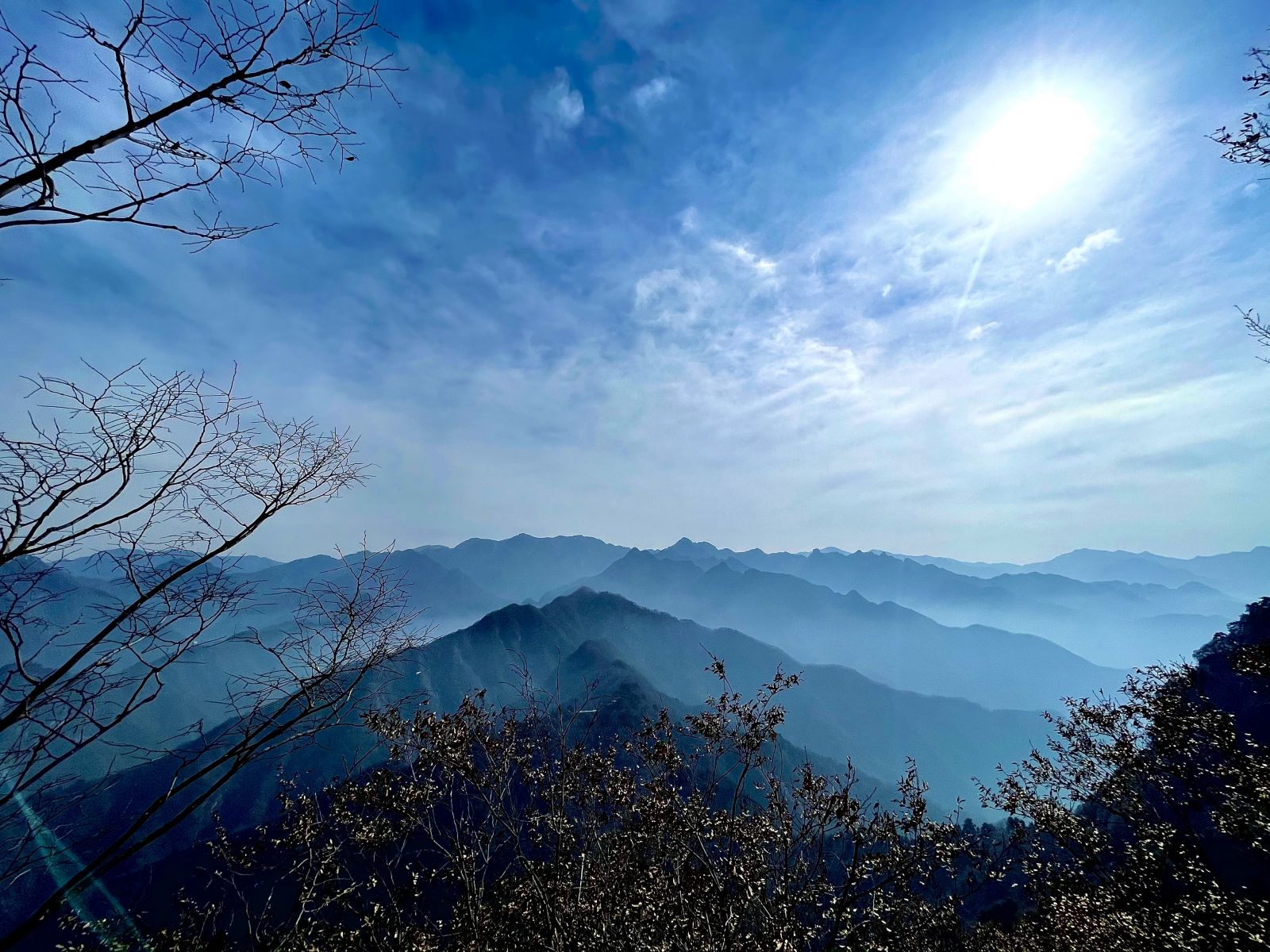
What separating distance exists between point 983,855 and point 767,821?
983 cm

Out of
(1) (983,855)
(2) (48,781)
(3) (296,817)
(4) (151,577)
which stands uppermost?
(4) (151,577)

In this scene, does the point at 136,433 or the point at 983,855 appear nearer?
the point at 136,433

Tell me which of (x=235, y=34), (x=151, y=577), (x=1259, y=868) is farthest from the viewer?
(x=1259, y=868)

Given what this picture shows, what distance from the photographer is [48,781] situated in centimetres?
525

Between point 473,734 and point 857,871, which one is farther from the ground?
point 473,734

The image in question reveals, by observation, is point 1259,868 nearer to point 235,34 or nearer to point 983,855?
point 983,855

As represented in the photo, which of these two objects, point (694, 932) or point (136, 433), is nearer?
point (136, 433)

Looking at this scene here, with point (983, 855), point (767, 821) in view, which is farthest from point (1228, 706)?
point (767, 821)

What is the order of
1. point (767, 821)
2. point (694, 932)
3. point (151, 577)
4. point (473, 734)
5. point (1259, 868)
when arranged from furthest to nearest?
1. point (1259, 868)
2. point (767, 821)
3. point (473, 734)
4. point (694, 932)
5. point (151, 577)

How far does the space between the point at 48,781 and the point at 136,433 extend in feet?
Answer: 12.1

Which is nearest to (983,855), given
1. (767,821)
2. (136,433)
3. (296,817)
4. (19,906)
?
(767,821)

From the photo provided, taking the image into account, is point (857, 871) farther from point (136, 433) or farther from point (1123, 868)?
point (1123, 868)

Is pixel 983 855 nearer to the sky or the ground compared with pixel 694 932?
nearer to the ground

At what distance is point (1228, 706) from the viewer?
241ft
